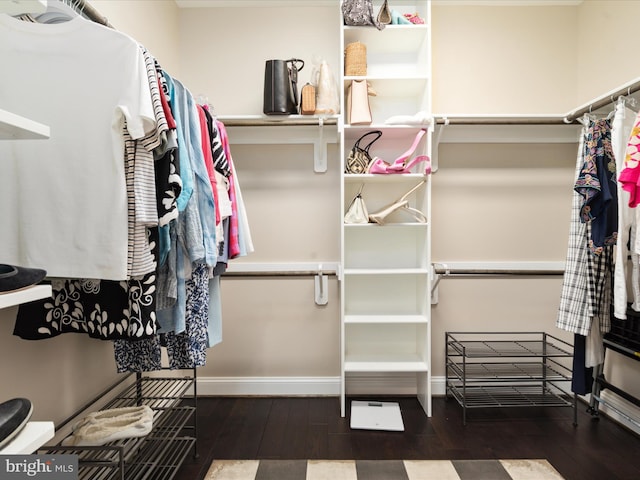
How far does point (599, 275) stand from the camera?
1.80m

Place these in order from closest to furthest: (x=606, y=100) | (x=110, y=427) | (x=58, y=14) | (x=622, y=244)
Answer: (x=58, y=14) < (x=110, y=427) < (x=622, y=244) < (x=606, y=100)

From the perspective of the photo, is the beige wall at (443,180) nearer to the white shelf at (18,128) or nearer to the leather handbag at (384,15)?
the leather handbag at (384,15)

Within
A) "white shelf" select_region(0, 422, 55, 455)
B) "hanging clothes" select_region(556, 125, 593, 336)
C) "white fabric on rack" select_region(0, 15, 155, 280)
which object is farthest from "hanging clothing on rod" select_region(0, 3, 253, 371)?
"hanging clothes" select_region(556, 125, 593, 336)

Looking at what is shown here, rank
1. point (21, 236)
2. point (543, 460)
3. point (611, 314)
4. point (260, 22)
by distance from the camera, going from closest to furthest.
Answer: point (21, 236), point (543, 460), point (611, 314), point (260, 22)

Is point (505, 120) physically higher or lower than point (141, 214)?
higher

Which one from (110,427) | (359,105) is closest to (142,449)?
(110,427)

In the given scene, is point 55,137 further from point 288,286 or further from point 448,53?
point 448,53

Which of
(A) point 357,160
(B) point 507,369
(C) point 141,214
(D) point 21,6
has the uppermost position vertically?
(D) point 21,6

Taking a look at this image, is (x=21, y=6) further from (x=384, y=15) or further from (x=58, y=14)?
(x=384, y=15)

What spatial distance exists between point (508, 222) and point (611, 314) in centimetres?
76

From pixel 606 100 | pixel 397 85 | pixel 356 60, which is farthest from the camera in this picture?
pixel 397 85

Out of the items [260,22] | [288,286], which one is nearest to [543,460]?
[288,286]

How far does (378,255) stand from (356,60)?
1176mm

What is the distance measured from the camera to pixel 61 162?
3.22 ft
